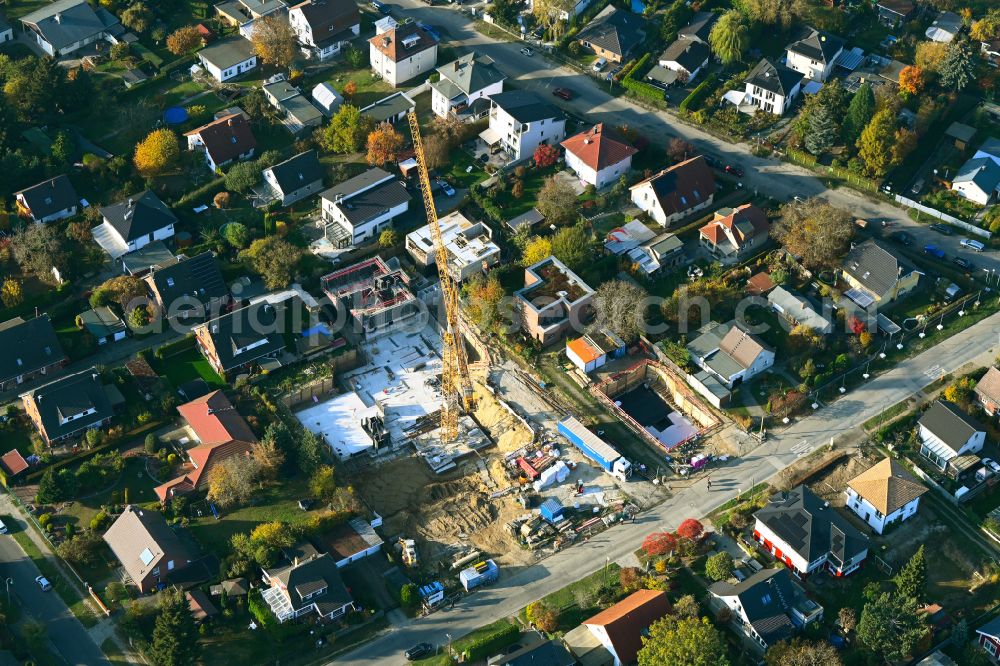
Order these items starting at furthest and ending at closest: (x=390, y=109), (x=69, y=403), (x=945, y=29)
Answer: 1. (x=945, y=29)
2. (x=390, y=109)
3. (x=69, y=403)

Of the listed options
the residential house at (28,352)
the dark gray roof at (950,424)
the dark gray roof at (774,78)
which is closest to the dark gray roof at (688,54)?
the dark gray roof at (774,78)

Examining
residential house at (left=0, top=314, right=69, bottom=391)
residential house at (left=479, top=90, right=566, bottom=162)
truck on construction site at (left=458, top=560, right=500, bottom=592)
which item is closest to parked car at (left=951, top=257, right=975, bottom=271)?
residential house at (left=479, top=90, right=566, bottom=162)

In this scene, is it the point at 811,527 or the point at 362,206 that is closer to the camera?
the point at 811,527

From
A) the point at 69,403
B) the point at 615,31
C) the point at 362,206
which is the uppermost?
the point at 615,31

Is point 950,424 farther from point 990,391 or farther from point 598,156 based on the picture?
point 598,156

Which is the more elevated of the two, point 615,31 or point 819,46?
point 819,46

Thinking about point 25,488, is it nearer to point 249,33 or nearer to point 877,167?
point 249,33

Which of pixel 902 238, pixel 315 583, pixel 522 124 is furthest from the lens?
pixel 522 124

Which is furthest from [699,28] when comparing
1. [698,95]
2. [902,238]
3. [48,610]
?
[48,610]
